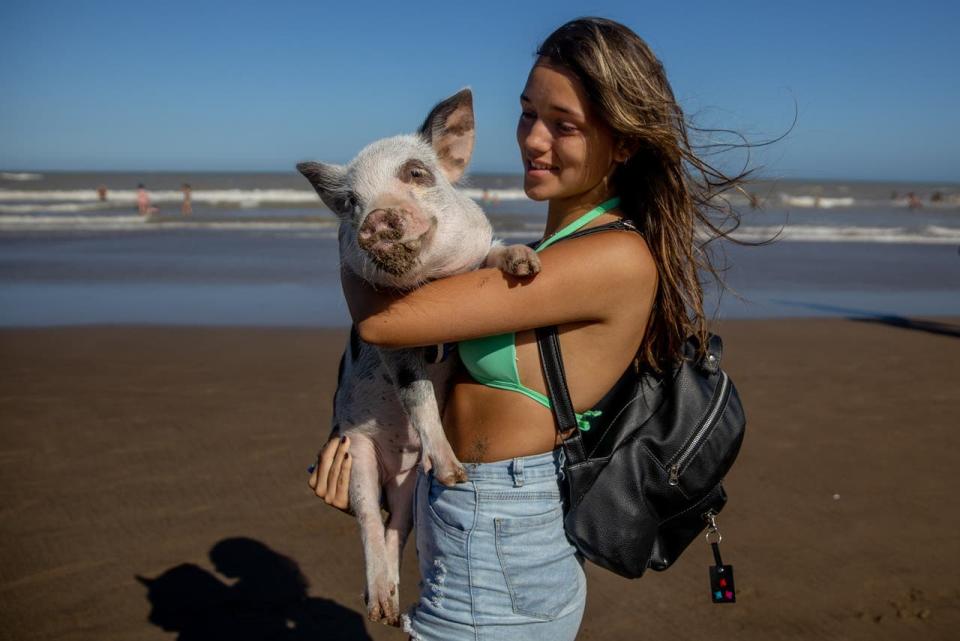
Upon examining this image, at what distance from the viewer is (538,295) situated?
1800 mm

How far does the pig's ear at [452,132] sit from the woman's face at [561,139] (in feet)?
2.01

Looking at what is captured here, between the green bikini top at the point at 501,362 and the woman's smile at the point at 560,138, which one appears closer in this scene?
the green bikini top at the point at 501,362

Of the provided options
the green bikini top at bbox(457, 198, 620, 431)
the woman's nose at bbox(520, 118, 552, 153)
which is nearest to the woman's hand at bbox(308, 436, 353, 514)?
the green bikini top at bbox(457, 198, 620, 431)

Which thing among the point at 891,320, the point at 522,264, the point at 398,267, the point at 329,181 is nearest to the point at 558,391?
the point at 522,264

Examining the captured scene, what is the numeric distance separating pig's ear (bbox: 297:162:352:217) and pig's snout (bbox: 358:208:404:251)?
1.67 feet

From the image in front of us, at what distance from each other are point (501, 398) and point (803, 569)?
2893 mm

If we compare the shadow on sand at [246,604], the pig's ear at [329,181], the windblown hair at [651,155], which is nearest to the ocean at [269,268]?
the pig's ear at [329,181]

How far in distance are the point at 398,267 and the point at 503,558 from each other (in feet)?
2.54

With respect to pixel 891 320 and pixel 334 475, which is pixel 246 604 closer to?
pixel 334 475

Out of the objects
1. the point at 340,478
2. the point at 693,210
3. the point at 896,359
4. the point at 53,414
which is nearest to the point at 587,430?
the point at 693,210

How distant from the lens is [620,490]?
1844 mm

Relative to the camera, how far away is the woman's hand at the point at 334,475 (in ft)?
7.63

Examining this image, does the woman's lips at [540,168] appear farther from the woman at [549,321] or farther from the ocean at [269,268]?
the ocean at [269,268]

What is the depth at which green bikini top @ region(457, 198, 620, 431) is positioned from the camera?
1.84 meters
